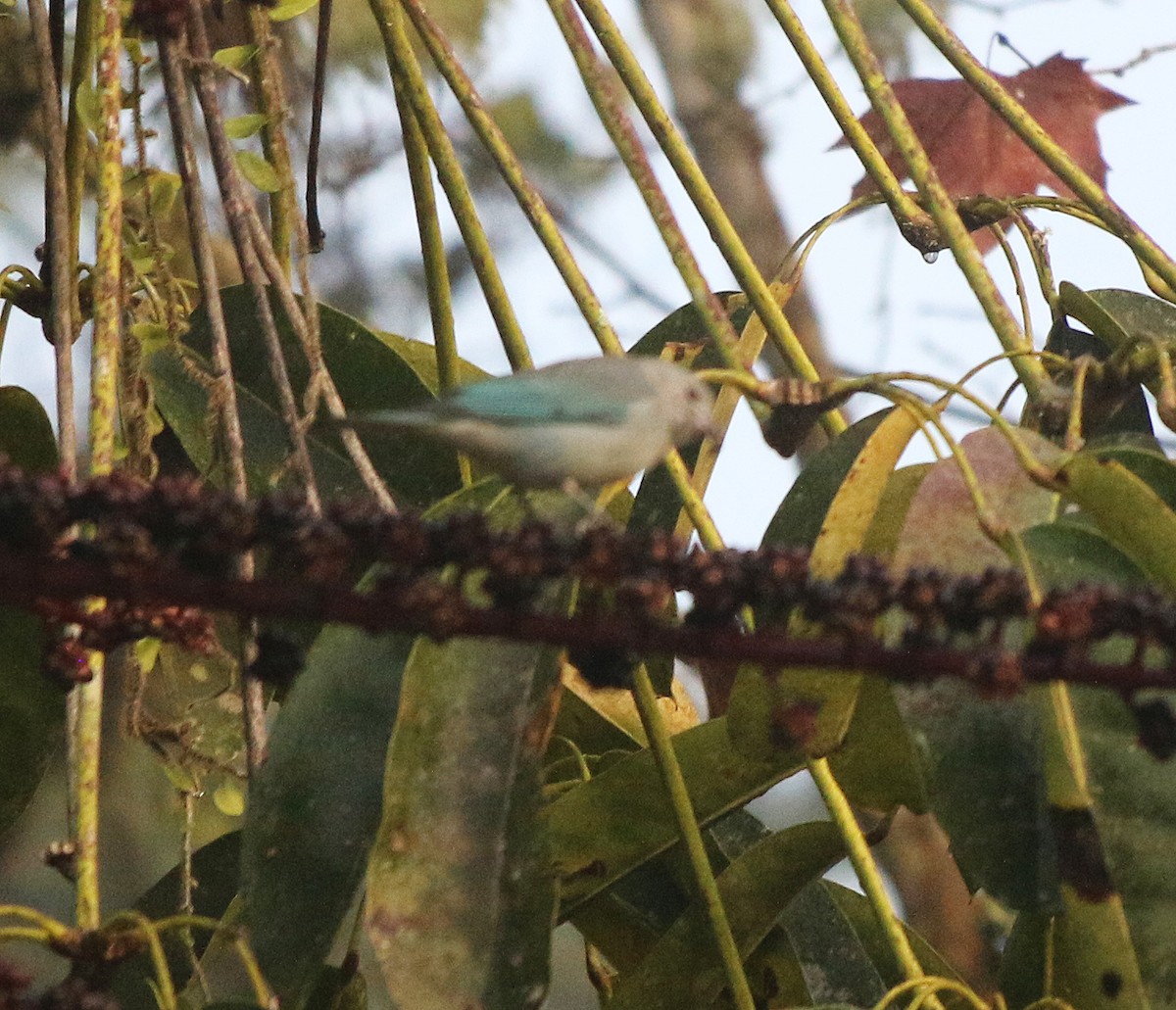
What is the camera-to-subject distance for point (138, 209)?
6.29ft

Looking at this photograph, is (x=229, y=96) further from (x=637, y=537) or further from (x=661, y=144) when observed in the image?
(x=637, y=537)

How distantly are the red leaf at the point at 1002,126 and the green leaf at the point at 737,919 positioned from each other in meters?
1.37

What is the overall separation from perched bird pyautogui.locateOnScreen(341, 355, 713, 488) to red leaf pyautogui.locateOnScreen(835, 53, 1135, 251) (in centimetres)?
122

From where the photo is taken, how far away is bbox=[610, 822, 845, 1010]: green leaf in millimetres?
1221

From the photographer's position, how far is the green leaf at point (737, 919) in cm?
122

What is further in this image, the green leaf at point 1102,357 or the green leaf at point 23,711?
the green leaf at point 1102,357

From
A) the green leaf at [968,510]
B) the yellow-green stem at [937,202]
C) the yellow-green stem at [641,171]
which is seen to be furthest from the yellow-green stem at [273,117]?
the green leaf at [968,510]

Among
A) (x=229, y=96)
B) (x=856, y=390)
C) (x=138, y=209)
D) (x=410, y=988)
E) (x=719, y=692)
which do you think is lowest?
(x=410, y=988)

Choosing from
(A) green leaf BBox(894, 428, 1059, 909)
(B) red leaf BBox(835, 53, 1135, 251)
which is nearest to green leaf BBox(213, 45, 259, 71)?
(A) green leaf BBox(894, 428, 1059, 909)

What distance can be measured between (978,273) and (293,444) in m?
0.52

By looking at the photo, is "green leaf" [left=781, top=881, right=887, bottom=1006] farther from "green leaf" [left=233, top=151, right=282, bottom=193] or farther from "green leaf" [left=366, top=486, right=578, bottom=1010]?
"green leaf" [left=233, top=151, right=282, bottom=193]

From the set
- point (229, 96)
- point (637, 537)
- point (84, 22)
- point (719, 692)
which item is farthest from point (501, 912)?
point (229, 96)

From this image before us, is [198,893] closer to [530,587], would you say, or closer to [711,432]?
[711,432]

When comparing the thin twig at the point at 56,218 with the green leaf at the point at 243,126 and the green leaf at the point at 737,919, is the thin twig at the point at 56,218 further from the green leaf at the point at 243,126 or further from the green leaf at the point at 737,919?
the green leaf at the point at 737,919
